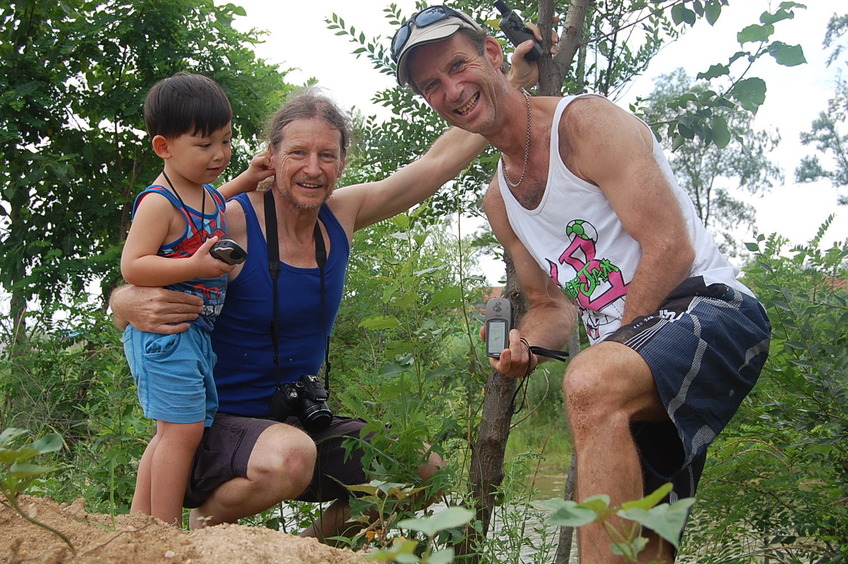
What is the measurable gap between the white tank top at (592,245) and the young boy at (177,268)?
3.67 ft

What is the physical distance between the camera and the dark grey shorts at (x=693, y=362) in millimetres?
2311

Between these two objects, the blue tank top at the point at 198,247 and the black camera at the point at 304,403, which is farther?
the black camera at the point at 304,403

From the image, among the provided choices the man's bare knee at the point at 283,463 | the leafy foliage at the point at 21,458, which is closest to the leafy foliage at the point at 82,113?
the man's bare knee at the point at 283,463

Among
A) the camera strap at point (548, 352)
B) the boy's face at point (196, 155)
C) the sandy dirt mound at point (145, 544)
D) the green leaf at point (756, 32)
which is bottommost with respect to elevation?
the sandy dirt mound at point (145, 544)

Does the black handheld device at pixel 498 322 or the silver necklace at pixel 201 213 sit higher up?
the silver necklace at pixel 201 213

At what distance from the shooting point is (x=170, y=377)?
2.84 m

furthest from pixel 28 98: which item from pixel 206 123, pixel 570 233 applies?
pixel 570 233

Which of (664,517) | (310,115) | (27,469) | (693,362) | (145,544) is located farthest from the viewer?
(310,115)

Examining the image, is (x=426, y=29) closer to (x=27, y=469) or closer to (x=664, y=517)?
(x=27, y=469)

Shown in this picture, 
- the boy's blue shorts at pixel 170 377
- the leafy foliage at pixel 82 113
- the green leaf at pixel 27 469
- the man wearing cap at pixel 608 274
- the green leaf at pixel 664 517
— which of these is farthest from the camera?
the leafy foliage at pixel 82 113

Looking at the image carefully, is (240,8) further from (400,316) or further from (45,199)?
(400,316)


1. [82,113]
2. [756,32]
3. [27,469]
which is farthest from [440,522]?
[82,113]

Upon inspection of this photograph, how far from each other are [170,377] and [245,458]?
15.4 inches

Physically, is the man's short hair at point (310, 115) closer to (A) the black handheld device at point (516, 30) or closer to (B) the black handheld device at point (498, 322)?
(A) the black handheld device at point (516, 30)
